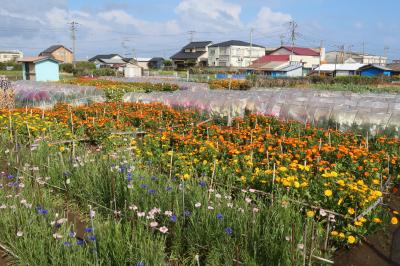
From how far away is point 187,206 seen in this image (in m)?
4.27

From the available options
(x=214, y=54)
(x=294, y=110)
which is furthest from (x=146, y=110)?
(x=214, y=54)

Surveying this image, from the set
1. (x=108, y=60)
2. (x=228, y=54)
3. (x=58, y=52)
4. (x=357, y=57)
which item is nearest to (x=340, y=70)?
(x=228, y=54)

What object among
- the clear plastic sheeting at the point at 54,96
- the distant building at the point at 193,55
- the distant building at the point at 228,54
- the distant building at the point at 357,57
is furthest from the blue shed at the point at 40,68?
the distant building at the point at 357,57

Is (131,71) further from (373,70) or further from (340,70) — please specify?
(373,70)

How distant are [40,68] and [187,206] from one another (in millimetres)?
31174

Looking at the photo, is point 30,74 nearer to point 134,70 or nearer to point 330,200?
point 134,70

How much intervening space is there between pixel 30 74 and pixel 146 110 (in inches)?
1006

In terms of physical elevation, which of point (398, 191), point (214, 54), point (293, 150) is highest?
point (214, 54)

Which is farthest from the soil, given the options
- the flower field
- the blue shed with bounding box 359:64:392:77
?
the blue shed with bounding box 359:64:392:77

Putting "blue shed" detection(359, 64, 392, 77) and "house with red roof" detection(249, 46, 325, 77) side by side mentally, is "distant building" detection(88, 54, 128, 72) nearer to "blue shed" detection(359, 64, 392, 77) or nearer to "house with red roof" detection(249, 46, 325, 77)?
"house with red roof" detection(249, 46, 325, 77)

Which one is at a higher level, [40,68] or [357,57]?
[357,57]

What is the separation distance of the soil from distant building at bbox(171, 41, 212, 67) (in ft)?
241

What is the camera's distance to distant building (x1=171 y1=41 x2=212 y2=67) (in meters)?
76.8

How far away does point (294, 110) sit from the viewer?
11203mm
